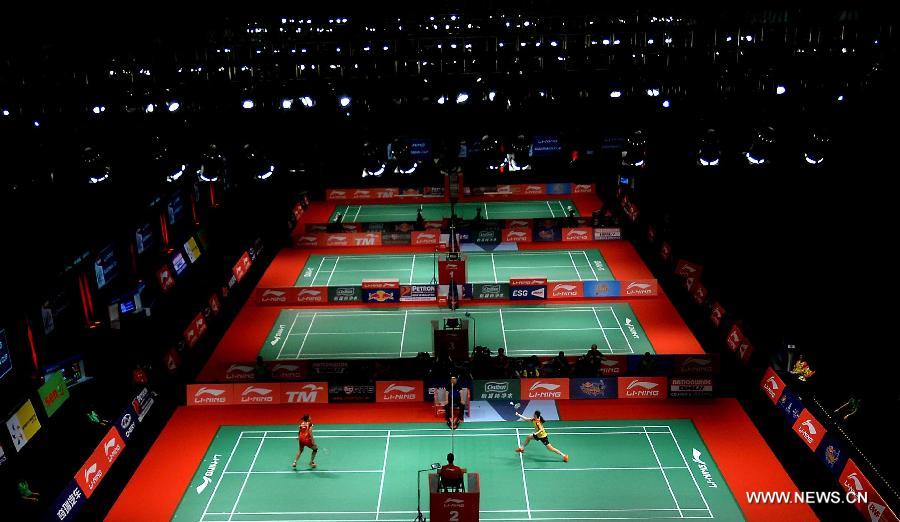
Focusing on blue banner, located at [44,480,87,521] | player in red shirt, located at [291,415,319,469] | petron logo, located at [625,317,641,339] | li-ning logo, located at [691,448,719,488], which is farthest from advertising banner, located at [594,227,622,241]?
blue banner, located at [44,480,87,521]

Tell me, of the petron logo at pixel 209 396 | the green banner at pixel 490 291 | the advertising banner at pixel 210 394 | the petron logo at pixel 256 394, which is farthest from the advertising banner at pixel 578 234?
the petron logo at pixel 209 396

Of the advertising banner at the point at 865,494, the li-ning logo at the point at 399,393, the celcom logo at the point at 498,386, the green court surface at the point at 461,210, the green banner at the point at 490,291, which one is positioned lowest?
the green court surface at the point at 461,210

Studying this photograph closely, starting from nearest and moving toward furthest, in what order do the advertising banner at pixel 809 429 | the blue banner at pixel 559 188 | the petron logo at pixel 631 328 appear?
1. the advertising banner at pixel 809 429
2. the petron logo at pixel 631 328
3. the blue banner at pixel 559 188

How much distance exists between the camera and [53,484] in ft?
60.4

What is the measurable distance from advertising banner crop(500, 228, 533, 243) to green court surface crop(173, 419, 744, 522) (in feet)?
59.9

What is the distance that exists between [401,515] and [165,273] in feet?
56.1

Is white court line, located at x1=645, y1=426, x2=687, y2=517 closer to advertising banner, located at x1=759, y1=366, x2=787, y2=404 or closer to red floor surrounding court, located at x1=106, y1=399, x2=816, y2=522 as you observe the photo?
red floor surrounding court, located at x1=106, y1=399, x2=816, y2=522

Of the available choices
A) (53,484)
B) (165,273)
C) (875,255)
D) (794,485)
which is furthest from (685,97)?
(53,484)

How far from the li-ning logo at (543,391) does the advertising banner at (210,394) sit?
325 inches

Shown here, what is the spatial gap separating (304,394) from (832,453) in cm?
1338

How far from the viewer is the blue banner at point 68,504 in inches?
619

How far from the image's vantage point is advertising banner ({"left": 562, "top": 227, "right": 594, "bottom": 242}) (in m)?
39.1

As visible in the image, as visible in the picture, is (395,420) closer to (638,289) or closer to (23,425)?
(23,425)

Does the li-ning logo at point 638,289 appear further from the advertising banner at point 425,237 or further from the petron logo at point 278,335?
the petron logo at point 278,335
